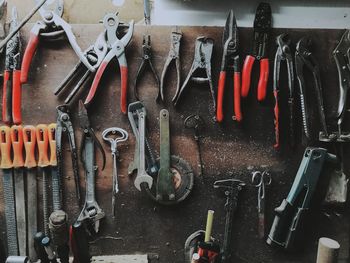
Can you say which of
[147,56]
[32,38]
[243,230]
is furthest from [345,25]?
[32,38]

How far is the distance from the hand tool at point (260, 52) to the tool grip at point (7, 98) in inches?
31.9

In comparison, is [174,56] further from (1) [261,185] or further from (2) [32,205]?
(2) [32,205]

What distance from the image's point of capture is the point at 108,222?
155cm

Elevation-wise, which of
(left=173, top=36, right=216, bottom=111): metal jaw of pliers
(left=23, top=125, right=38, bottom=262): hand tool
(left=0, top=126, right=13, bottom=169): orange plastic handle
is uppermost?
(left=173, top=36, right=216, bottom=111): metal jaw of pliers

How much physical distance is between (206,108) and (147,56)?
0.93 ft

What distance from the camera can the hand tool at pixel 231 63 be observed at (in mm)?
1499

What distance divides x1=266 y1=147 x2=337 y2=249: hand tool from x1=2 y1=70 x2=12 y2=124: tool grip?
1.01m

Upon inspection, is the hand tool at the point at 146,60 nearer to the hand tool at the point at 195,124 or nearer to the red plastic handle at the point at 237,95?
the hand tool at the point at 195,124

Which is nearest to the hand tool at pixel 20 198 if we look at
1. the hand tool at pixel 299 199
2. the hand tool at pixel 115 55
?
the hand tool at pixel 115 55

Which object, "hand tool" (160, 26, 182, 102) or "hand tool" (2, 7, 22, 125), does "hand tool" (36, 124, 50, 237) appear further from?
"hand tool" (160, 26, 182, 102)

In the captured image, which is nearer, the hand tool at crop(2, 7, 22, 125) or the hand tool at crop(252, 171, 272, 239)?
the hand tool at crop(2, 7, 22, 125)

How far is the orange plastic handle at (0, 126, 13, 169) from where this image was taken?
57.5 inches

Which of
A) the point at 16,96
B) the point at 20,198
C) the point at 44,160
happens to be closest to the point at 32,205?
the point at 20,198

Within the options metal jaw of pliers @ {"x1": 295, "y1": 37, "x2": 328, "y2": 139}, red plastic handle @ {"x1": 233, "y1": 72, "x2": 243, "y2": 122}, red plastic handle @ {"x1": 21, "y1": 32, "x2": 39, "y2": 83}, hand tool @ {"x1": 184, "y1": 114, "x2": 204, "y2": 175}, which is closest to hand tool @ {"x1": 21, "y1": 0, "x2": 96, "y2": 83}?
red plastic handle @ {"x1": 21, "y1": 32, "x2": 39, "y2": 83}
